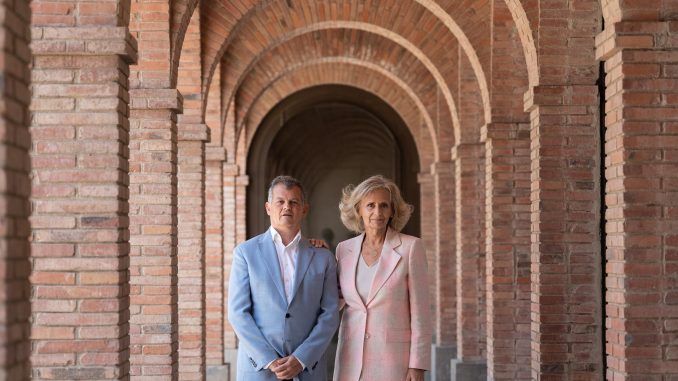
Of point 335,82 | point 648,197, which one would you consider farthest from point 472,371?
point 648,197

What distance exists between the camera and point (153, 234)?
7793 mm

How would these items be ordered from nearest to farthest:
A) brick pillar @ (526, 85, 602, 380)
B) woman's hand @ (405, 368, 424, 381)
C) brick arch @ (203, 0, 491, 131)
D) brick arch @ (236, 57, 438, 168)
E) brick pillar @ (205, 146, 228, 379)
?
woman's hand @ (405, 368, 424, 381) → brick pillar @ (526, 85, 602, 380) → brick arch @ (203, 0, 491, 131) → brick pillar @ (205, 146, 228, 379) → brick arch @ (236, 57, 438, 168)

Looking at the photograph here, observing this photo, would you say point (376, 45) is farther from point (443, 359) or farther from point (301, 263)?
point (301, 263)

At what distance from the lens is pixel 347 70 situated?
1745 cm

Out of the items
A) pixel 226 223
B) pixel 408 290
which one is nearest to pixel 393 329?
pixel 408 290

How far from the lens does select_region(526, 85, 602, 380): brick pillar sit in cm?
737

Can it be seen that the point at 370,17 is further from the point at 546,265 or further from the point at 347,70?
the point at 546,265

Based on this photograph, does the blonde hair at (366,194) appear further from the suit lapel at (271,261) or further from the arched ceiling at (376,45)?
the arched ceiling at (376,45)

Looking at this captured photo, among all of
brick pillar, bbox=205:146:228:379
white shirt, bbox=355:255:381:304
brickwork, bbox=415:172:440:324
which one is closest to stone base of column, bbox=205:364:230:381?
brick pillar, bbox=205:146:228:379

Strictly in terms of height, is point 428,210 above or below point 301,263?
above

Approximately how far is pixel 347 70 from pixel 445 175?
407 centimetres

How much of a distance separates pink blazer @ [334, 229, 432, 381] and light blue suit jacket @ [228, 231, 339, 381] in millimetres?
100

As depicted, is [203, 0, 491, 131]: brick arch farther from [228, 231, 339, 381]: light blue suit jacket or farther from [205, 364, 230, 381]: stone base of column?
[228, 231, 339, 381]: light blue suit jacket

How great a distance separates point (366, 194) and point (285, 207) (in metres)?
0.40
